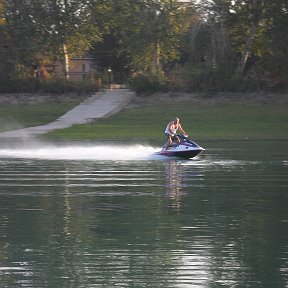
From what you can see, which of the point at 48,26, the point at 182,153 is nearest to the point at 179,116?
the point at 48,26

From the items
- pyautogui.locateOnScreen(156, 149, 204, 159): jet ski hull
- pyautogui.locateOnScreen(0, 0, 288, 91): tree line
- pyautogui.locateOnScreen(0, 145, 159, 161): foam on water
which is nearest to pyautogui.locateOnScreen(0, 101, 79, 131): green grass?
pyautogui.locateOnScreen(0, 0, 288, 91): tree line

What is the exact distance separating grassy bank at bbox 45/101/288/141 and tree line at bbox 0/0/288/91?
4140 millimetres

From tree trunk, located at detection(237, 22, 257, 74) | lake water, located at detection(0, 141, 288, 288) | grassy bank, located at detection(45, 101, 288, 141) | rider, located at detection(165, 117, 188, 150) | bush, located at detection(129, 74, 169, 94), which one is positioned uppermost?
tree trunk, located at detection(237, 22, 257, 74)

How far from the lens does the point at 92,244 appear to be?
1481 centimetres

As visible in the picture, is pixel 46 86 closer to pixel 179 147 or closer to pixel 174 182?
pixel 179 147

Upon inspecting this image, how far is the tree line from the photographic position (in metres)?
62.0

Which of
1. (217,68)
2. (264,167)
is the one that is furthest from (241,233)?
(217,68)

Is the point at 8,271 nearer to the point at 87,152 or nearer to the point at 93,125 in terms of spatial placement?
the point at 87,152

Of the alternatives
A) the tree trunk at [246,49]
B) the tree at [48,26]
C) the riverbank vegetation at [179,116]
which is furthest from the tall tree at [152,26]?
the riverbank vegetation at [179,116]

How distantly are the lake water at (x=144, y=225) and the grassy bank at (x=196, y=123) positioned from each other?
17385 mm

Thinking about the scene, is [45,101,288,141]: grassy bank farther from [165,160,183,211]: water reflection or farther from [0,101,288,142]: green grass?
[165,160,183,211]: water reflection

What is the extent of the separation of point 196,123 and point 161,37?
589 inches

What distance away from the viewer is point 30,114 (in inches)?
2259

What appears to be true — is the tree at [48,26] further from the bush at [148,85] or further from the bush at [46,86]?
the bush at [148,85]
